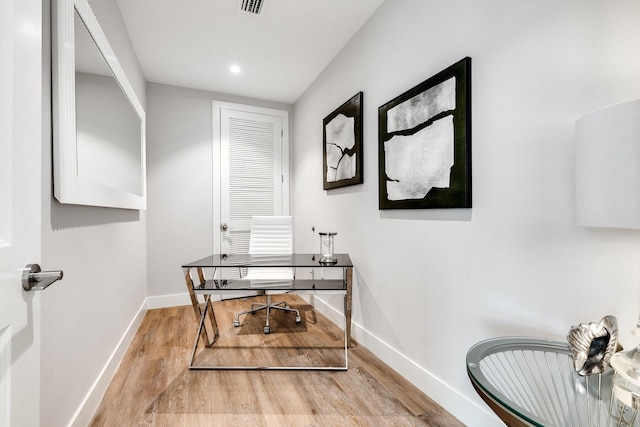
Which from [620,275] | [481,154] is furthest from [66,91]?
[620,275]

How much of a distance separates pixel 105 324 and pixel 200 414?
0.87 metres

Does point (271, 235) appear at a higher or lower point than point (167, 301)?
higher

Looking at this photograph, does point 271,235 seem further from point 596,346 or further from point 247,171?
point 596,346

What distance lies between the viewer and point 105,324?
6.39 ft

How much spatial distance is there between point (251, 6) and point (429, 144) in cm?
169

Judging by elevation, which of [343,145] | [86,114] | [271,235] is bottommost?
[271,235]

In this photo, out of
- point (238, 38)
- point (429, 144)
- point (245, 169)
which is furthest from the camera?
point (245, 169)

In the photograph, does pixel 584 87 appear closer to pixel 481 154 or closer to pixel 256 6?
pixel 481 154

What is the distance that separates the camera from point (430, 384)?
1.78 m

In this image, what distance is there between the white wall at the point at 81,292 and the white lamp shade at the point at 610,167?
5.68 ft

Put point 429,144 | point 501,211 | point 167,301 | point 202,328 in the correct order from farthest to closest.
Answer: point 167,301
point 202,328
point 429,144
point 501,211

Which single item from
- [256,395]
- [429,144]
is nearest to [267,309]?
[256,395]

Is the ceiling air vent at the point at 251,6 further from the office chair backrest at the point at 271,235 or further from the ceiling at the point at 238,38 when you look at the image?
the office chair backrest at the point at 271,235

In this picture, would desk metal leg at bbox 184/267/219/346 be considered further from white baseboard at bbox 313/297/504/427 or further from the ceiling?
the ceiling
